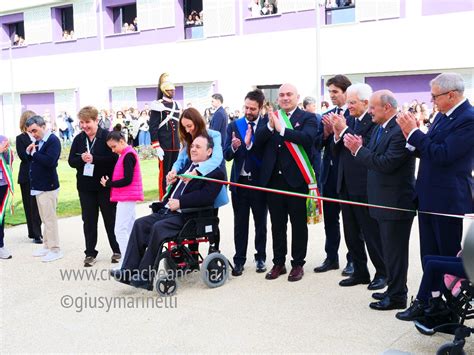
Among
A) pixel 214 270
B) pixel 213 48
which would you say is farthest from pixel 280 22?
pixel 214 270

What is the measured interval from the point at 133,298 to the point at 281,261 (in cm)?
159

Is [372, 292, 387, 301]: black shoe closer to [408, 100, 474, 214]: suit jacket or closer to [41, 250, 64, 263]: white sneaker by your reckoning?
[408, 100, 474, 214]: suit jacket

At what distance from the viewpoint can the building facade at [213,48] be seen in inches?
902

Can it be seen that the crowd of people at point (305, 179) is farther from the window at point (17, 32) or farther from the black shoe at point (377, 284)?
the window at point (17, 32)

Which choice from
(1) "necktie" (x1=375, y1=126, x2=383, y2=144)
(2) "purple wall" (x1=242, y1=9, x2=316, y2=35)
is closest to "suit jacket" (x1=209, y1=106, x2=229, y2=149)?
(1) "necktie" (x1=375, y1=126, x2=383, y2=144)

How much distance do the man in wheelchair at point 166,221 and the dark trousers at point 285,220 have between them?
0.60 meters

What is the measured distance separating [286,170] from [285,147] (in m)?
0.23

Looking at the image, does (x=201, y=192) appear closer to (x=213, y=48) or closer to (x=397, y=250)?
(x=397, y=250)

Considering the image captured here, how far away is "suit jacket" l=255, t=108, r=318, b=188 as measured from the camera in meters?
6.33

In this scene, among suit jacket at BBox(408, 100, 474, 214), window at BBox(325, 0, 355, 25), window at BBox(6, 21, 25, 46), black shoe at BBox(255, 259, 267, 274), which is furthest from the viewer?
window at BBox(6, 21, 25, 46)

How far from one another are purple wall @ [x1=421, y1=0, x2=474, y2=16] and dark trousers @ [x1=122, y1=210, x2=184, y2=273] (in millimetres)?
18861

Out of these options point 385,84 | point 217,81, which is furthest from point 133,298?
point 217,81

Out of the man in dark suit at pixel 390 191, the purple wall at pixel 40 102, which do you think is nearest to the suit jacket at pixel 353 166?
the man in dark suit at pixel 390 191

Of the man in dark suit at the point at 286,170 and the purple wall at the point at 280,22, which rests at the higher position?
the purple wall at the point at 280,22
